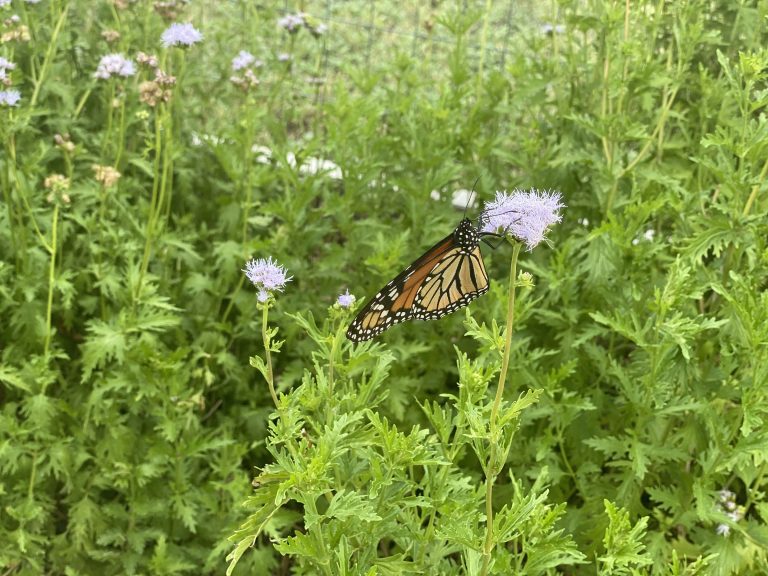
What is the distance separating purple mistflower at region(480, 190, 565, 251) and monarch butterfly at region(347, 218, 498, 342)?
0.70m

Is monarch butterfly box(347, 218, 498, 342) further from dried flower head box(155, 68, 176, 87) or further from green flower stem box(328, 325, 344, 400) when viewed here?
dried flower head box(155, 68, 176, 87)

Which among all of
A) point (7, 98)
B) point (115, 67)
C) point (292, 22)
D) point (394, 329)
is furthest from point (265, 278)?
point (292, 22)

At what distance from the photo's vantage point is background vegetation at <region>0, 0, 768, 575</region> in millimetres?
2289

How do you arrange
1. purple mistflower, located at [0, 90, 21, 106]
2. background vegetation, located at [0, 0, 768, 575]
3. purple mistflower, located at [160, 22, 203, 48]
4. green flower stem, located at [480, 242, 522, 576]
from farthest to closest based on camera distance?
purple mistflower, located at [160, 22, 203, 48]
purple mistflower, located at [0, 90, 21, 106]
background vegetation, located at [0, 0, 768, 575]
green flower stem, located at [480, 242, 522, 576]

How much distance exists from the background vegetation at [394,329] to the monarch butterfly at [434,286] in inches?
6.2

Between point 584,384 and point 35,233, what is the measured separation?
2519 millimetres

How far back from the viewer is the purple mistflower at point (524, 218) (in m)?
1.72

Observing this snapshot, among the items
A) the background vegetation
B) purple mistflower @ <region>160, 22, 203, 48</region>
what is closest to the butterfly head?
the background vegetation

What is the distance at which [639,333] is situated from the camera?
2654 millimetres

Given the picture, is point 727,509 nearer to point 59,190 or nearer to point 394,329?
point 394,329

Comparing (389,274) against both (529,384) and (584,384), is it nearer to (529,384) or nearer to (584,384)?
(529,384)

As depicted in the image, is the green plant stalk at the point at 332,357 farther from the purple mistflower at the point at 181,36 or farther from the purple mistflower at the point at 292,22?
the purple mistflower at the point at 292,22

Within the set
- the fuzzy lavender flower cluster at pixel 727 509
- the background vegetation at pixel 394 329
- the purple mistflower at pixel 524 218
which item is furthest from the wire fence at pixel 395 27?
the purple mistflower at pixel 524 218

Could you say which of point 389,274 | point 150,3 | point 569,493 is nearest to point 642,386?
point 569,493
